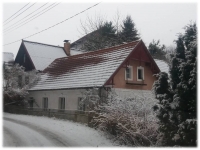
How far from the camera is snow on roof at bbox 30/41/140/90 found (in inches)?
749

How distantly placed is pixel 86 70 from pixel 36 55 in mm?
11210

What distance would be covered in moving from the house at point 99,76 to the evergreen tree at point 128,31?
799 inches

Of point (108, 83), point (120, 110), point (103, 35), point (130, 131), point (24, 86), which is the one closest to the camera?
point (130, 131)

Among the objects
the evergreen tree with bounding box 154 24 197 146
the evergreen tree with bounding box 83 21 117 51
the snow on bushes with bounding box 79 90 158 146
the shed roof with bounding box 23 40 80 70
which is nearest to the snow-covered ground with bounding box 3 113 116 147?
the snow on bushes with bounding box 79 90 158 146

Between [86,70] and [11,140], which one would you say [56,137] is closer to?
[11,140]

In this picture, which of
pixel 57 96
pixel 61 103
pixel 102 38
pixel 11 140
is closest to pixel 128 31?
pixel 102 38

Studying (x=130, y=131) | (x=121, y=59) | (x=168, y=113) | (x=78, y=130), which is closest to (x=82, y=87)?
(x=121, y=59)

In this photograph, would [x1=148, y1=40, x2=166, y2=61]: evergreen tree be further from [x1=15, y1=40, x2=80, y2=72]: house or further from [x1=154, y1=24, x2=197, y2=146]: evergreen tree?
[x1=154, y1=24, x2=197, y2=146]: evergreen tree

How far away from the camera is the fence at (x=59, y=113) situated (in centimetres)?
1571

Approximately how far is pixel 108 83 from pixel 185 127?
391 inches

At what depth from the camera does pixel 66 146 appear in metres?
10.1

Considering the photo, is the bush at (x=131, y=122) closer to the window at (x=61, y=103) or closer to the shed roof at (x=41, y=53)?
the window at (x=61, y=103)

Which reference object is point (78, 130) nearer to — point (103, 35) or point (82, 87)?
point (82, 87)

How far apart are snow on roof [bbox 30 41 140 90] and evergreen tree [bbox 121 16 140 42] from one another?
19.4 metres
